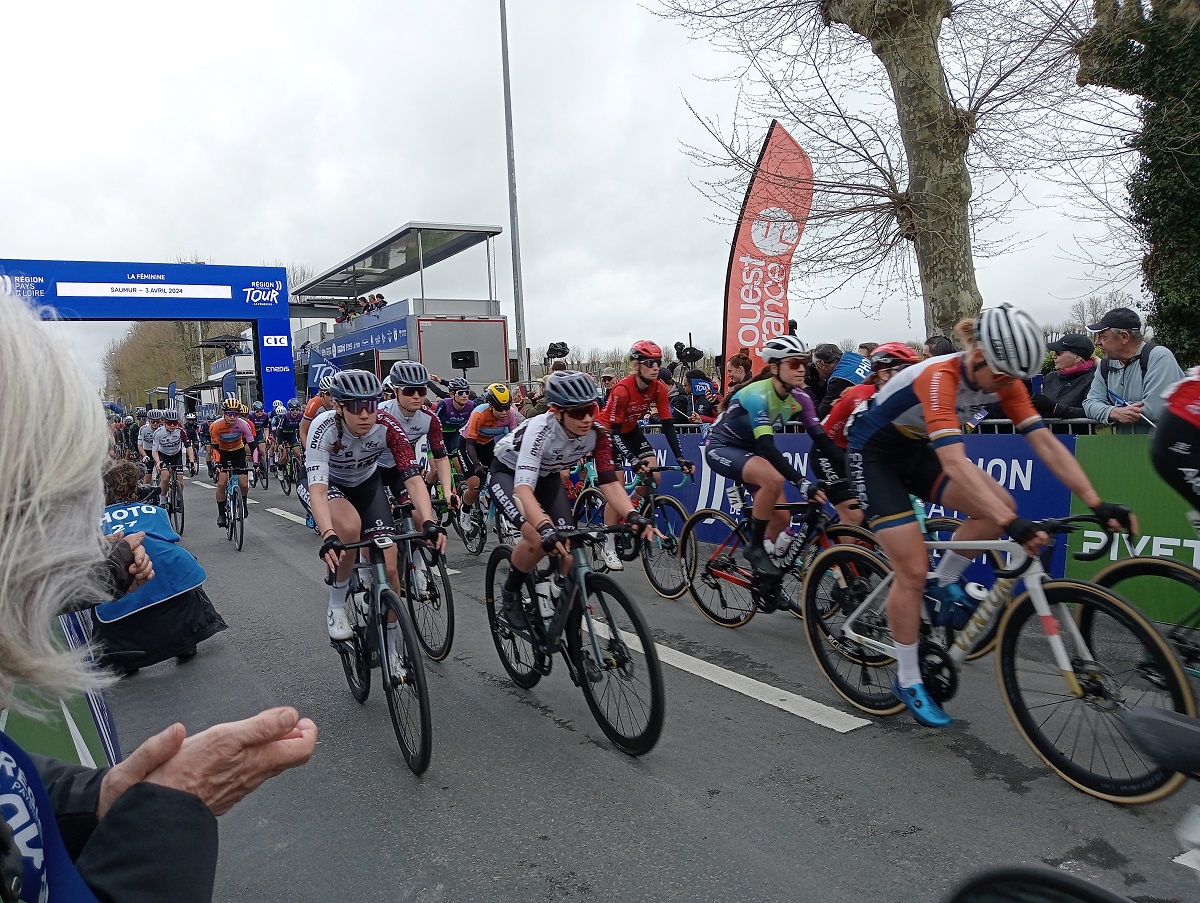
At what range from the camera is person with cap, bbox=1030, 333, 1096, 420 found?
23.1 ft

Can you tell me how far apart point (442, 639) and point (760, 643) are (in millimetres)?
2189

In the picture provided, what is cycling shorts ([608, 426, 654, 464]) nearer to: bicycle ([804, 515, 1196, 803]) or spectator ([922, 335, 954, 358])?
spectator ([922, 335, 954, 358])

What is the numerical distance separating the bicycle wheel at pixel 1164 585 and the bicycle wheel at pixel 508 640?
285 cm

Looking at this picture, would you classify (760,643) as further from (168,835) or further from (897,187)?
(897,187)

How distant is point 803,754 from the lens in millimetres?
3844

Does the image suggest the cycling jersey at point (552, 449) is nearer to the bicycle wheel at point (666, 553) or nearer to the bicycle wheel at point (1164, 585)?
the bicycle wheel at point (666, 553)

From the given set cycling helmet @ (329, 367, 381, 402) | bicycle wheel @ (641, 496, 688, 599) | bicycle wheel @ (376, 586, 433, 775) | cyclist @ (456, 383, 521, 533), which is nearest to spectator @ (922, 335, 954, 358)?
bicycle wheel @ (641, 496, 688, 599)

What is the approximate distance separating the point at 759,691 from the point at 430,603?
7.62 ft

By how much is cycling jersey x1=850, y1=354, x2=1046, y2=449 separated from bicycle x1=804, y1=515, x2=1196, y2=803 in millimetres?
559

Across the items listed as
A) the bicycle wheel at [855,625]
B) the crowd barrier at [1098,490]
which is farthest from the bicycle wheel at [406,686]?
the crowd barrier at [1098,490]

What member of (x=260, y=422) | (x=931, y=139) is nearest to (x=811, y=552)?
(x=931, y=139)

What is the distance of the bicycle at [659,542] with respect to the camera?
706cm

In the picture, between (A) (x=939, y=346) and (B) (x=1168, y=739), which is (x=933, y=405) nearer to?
(B) (x=1168, y=739)

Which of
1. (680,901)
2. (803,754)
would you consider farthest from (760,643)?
(680,901)
